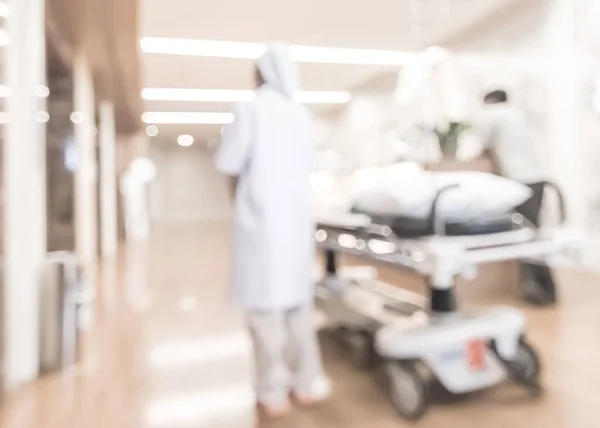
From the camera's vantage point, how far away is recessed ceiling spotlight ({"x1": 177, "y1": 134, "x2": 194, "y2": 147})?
16.2 meters

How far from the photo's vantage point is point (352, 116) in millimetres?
9500

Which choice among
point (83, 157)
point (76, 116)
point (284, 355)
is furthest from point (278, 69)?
point (83, 157)

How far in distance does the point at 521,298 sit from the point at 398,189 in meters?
2.28

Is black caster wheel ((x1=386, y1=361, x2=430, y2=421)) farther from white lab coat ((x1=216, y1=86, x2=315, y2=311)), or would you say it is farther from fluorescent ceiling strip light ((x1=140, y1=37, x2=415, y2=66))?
fluorescent ceiling strip light ((x1=140, y1=37, x2=415, y2=66))

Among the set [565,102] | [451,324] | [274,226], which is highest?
[565,102]

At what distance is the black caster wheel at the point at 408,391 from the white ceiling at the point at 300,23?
4067mm

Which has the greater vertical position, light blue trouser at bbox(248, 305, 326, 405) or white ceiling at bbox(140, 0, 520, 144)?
white ceiling at bbox(140, 0, 520, 144)

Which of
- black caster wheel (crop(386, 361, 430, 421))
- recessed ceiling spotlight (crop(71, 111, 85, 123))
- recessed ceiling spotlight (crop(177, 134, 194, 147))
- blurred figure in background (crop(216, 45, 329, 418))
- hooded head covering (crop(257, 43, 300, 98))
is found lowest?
black caster wheel (crop(386, 361, 430, 421))

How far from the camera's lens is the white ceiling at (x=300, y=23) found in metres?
5.16

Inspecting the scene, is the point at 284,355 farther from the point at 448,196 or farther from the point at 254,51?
the point at 254,51

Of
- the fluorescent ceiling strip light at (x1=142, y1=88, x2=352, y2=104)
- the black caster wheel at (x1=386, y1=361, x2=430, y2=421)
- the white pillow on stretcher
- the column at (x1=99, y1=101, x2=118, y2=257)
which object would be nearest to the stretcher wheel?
the black caster wheel at (x1=386, y1=361, x2=430, y2=421)

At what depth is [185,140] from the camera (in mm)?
17031

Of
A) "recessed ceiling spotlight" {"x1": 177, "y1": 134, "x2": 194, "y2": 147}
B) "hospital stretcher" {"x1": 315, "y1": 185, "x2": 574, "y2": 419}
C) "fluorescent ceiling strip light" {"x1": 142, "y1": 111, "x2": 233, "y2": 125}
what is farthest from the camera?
"recessed ceiling spotlight" {"x1": 177, "y1": 134, "x2": 194, "y2": 147}

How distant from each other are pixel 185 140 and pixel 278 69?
15.6 m
